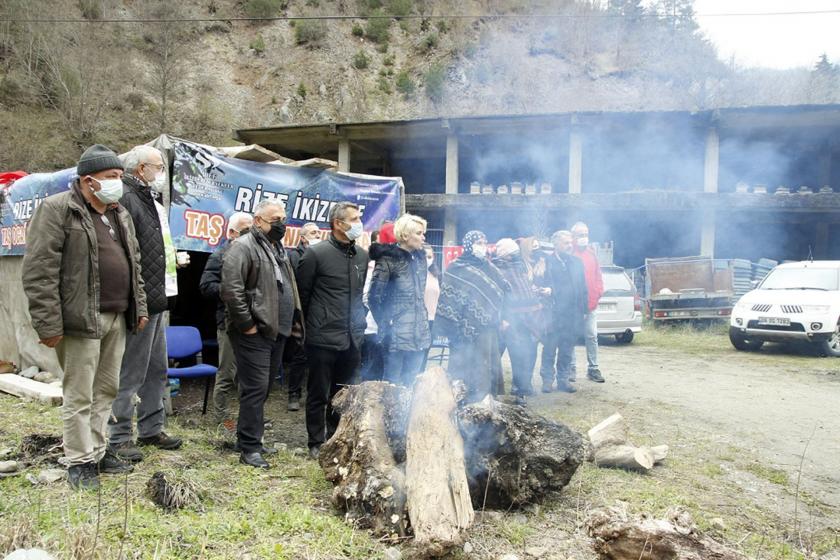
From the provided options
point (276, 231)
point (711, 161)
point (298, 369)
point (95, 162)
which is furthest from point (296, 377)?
point (711, 161)

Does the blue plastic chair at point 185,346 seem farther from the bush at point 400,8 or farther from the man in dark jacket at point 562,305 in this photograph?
the bush at point 400,8

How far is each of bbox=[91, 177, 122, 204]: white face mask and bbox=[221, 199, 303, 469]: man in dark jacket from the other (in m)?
0.78

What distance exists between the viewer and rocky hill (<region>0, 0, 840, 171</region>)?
103 ft

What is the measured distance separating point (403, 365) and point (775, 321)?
8.24 meters

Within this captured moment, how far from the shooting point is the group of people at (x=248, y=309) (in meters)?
3.16

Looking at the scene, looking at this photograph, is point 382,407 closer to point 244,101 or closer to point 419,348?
point 419,348

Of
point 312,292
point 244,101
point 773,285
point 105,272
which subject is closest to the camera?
point 105,272

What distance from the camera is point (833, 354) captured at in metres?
9.95

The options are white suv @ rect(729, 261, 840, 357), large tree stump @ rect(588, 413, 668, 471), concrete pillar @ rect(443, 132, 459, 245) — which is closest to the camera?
large tree stump @ rect(588, 413, 668, 471)

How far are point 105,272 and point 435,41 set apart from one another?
4721 centimetres

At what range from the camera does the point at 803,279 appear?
10492 millimetres

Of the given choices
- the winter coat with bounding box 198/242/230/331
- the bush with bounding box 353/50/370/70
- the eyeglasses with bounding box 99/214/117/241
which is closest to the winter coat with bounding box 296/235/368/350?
the winter coat with bounding box 198/242/230/331

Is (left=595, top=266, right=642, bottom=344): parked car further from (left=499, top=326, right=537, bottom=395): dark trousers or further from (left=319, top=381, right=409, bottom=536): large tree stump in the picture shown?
(left=319, top=381, right=409, bottom=536): large tree stump

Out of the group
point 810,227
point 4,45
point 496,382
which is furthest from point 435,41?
point 496,382
